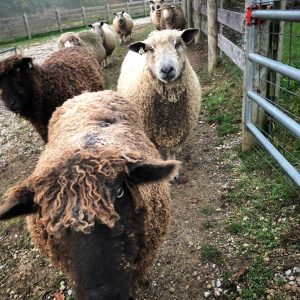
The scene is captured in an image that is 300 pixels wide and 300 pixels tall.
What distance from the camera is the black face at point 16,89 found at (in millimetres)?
4699

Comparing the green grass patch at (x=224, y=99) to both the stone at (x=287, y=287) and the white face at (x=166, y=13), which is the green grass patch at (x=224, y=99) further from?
the white face at (x=166, y=13)

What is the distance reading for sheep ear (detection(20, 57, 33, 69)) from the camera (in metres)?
4.78

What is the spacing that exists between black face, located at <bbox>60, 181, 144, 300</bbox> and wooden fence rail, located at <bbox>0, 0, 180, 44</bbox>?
24.4 meters

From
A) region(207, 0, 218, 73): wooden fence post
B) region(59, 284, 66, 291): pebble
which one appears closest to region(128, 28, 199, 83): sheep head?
region(59, 284, 66, 291): pebble

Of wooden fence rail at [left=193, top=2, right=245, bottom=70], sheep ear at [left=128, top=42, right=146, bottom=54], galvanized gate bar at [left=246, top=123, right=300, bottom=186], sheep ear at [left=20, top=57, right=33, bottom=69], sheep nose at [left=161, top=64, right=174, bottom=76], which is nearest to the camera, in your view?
galvanized gate bar at [left=246, top=123, right=300, bottom=186]

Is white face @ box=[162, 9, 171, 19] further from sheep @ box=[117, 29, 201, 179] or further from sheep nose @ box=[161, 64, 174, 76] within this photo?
sheep nose @ box=[161, 64, 174, 76]

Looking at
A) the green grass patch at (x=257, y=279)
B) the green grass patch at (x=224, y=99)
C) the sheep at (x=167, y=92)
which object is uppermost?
the sheep at (x=167, y=92)

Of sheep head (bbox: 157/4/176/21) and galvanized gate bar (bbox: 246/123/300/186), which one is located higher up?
sheep head (bbox: 157/4/176/21)

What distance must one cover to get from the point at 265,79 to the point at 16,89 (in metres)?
3.38

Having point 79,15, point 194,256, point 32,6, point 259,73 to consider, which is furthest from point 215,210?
point 32,6

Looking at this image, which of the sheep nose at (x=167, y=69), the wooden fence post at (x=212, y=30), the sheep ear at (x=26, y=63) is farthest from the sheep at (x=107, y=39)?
the sheep nose at (x=167, y=69)

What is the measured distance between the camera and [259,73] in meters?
4.08

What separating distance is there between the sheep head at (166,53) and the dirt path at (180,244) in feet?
4.28

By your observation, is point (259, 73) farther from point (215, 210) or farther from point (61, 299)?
point (61, 299)
